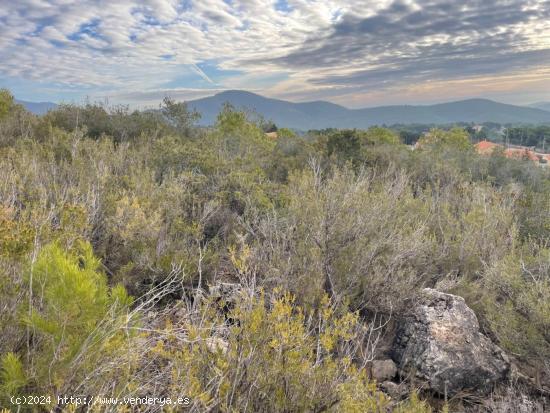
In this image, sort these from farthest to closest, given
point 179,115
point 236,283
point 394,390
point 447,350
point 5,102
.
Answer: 1. point 179,115
2. point 5,102
3. point 236,283
4. point 447,350
5. point 394,390

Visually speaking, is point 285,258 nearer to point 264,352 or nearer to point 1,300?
point 264,352

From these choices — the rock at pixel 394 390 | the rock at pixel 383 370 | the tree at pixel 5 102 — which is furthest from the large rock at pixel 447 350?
the tree at pixel 5 102

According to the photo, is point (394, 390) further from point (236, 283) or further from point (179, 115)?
point (179, 115)

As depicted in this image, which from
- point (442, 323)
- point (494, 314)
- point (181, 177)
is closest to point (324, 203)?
point (442, 323)

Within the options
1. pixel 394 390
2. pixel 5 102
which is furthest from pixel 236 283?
pixel 5 102

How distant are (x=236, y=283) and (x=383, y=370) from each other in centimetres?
197

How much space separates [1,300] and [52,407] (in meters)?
0.82

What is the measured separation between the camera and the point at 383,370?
13.5ft

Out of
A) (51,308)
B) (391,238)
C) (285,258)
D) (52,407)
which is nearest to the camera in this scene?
(52,407)

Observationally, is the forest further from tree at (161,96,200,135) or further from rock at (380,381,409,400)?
tree at (161,96,200,135)

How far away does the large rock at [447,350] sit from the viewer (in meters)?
3.97

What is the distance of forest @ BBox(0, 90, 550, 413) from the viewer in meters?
2.08

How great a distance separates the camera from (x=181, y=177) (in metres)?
7.11

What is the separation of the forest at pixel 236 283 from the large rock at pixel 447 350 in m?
0.15
